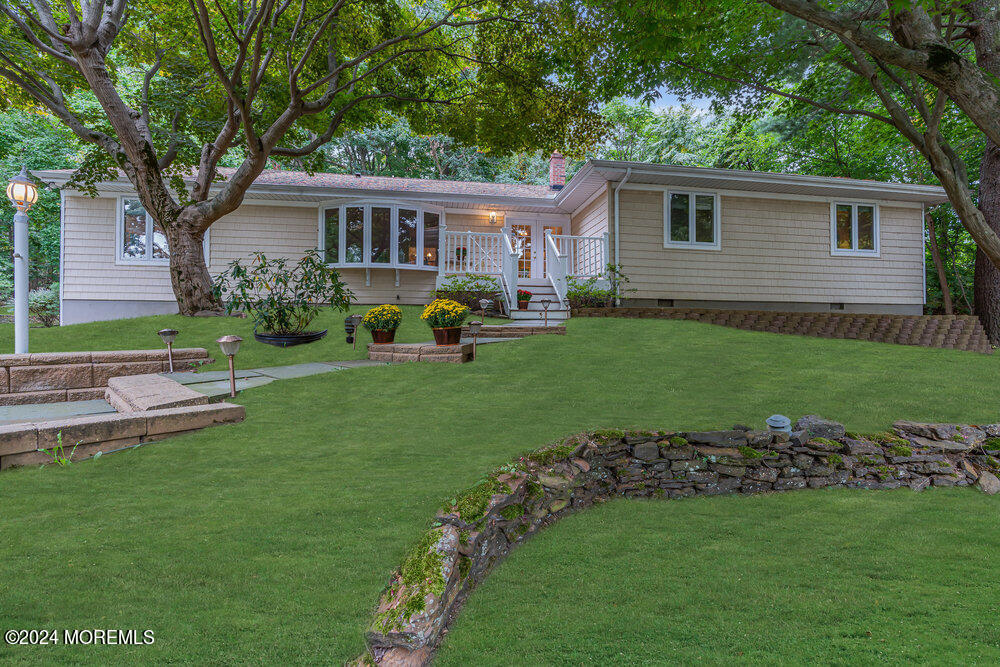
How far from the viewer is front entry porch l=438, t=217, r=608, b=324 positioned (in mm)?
11438

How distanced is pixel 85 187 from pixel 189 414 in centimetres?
1124

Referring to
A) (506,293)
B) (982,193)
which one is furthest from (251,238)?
(982,193)

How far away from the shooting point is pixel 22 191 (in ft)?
21.7

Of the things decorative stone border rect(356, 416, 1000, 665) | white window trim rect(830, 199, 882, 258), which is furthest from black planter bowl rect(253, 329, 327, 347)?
white window trim rect(830, 199, 882, 258)

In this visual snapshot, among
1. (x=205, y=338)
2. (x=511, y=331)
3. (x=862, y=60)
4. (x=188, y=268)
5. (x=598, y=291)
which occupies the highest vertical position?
(x=862, y=60)

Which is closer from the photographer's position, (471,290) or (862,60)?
(862,60)

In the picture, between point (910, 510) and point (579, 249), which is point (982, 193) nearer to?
point (579, 249)

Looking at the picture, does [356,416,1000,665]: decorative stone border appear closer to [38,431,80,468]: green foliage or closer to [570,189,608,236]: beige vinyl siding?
[38,431,80,468]: green foliage

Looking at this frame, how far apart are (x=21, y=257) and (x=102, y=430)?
174 inches

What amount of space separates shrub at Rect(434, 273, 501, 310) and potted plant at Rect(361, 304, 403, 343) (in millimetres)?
3841

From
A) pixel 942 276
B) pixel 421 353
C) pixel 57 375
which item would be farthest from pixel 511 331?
pixel 942 276

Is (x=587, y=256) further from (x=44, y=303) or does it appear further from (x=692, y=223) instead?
(x=44, y=303)

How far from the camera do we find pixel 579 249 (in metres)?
13.5


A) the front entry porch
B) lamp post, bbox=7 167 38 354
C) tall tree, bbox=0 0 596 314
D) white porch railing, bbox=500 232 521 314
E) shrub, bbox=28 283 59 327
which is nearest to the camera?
lamp post, bbox=7 167 38 354
